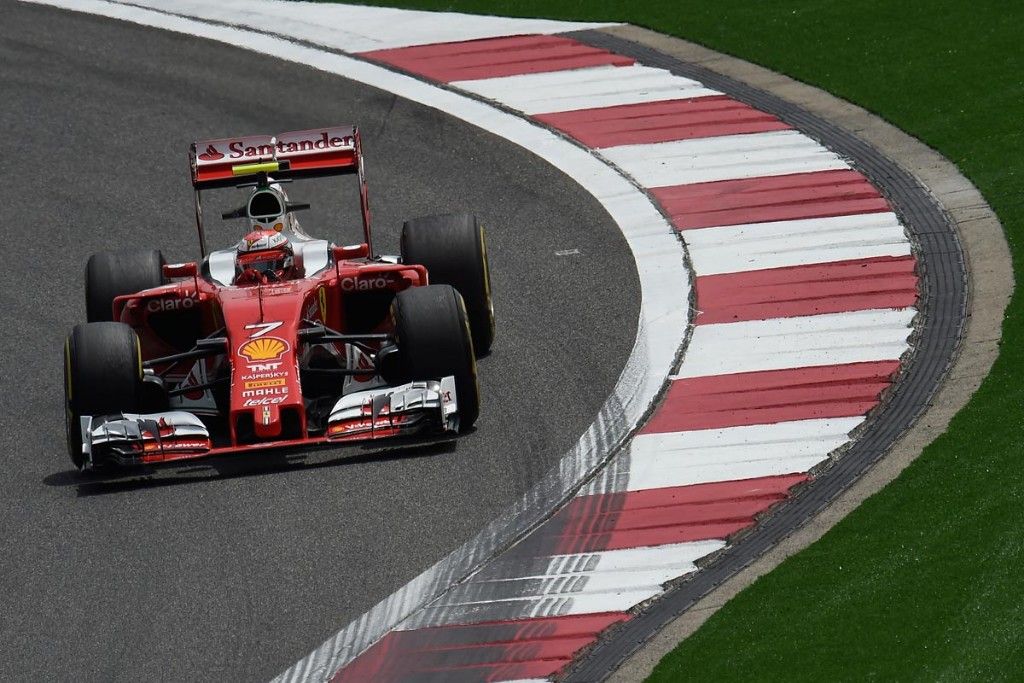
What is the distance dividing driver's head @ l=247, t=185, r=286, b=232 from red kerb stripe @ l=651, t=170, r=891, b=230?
142 inches

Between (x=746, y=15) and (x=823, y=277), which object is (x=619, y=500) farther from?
(x=746, y=15)

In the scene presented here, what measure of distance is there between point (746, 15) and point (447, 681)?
36.7ft

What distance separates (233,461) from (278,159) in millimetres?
2280

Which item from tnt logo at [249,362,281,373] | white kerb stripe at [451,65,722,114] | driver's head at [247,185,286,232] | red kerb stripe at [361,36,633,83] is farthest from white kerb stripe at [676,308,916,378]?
red kerb stripe at [361,36,633,83]

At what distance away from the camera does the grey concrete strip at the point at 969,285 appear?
9559mm

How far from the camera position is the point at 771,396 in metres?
12.0

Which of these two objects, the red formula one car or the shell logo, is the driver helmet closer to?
the red formula one car

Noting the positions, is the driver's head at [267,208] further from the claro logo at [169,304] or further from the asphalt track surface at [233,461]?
the asphalt track surface at [233,461]

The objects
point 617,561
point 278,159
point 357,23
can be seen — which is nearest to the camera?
point 617,561

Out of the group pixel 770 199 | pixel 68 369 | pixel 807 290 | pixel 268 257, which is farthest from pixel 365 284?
pixel 770 199

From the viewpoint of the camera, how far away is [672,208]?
1527 centimetres

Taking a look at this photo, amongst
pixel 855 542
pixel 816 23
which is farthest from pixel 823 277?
pixel 816 23

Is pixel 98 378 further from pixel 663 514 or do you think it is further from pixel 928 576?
pixel 928 576

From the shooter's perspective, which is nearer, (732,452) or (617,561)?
(617,561)
